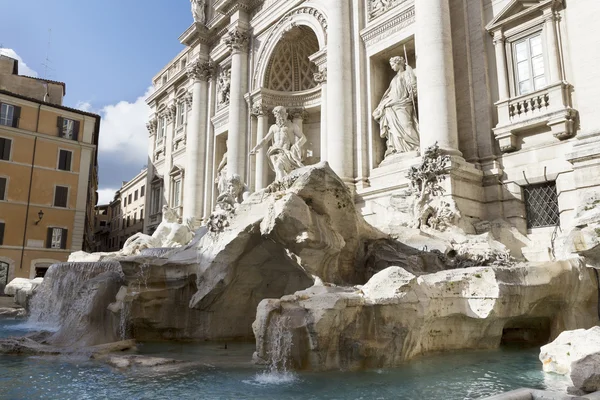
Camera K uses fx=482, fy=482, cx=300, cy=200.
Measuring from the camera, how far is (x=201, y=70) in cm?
2286

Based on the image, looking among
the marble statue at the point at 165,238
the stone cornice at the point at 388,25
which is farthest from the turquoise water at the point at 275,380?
the stone cornice at the point at 388,25

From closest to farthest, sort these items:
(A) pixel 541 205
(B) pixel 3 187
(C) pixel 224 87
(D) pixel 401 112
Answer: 1. (A) pixel 541 205
2. (D) pixel 401 112
3. (C) pixel 224 87
4. (B) pixel 3 187

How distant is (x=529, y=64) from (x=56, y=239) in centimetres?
2326

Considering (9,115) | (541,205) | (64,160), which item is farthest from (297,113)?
(9,115)

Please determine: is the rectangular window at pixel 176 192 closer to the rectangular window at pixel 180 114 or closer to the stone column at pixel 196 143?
the stone column at pixel 196 143

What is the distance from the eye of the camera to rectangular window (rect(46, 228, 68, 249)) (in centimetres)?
2475

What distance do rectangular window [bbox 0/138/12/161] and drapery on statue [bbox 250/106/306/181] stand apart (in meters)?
14.6

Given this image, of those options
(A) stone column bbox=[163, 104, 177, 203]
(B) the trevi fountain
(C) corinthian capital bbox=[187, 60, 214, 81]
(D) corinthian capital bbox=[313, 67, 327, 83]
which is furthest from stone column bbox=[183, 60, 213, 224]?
(B) the trevi fountain

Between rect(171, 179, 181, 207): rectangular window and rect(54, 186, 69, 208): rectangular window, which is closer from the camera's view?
rect(171, 179, 181, 207): rectangular window

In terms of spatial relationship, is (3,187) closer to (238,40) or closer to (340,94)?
(238,40)

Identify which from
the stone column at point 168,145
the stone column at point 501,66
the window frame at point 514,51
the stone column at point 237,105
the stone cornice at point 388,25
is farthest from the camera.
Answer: the stone column at point 168,145

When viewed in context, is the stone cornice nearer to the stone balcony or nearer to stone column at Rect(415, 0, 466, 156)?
stone column at Rect(415, 0, 466, 156)

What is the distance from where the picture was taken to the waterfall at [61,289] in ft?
33.8

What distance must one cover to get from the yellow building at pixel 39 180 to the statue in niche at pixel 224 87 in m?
9.76
